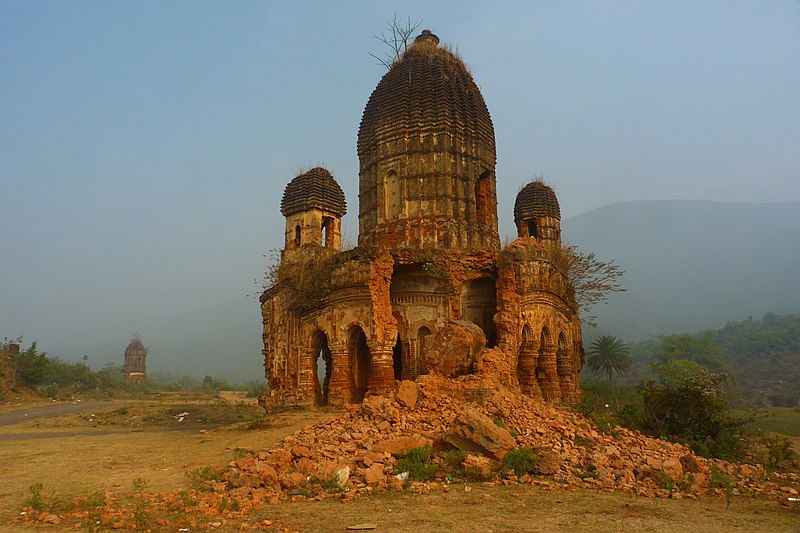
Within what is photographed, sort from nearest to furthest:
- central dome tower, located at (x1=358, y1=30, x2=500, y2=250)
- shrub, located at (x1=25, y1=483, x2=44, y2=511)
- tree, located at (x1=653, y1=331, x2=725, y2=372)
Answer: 1. shrub, located at (x1=25, y1=483, x2=44, y2=511)
2. central dome tower, located at (x1=358, y1=30, x2=500, y2=250)
3. tree, located at (x1=653, y1=331, x2=725, y2=372)

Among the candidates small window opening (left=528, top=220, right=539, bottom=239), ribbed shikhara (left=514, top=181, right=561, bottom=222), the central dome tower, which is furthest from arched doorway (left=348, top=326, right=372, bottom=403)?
ribbed shikhara (left=514, top=181, right=561, bottom=222)

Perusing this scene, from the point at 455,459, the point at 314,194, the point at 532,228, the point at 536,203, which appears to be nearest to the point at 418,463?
the point at 455,459

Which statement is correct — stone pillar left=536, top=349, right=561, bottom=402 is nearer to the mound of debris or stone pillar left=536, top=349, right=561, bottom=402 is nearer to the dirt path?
the mound of debris

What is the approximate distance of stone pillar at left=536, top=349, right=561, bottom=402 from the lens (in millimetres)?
16328

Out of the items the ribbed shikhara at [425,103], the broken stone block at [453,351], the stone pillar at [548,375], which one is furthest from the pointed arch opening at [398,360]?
the ribbed shikhara at [425,103]

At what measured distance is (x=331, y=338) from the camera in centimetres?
1524

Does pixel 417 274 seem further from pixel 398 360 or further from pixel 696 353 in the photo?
pixel 696 353

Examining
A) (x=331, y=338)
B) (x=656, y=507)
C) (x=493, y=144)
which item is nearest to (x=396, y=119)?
(x=493, y=144)

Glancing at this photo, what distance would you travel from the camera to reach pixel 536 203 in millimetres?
24219

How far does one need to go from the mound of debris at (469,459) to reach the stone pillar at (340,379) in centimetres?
355

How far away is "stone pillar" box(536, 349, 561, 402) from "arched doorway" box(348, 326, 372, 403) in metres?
5.09

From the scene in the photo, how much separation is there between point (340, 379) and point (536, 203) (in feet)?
44.0

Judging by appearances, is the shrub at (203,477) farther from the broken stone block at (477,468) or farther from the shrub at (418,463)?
the broken stone block at (477,468)

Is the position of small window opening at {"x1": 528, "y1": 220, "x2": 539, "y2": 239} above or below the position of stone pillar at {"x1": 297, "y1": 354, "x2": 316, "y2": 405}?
above
